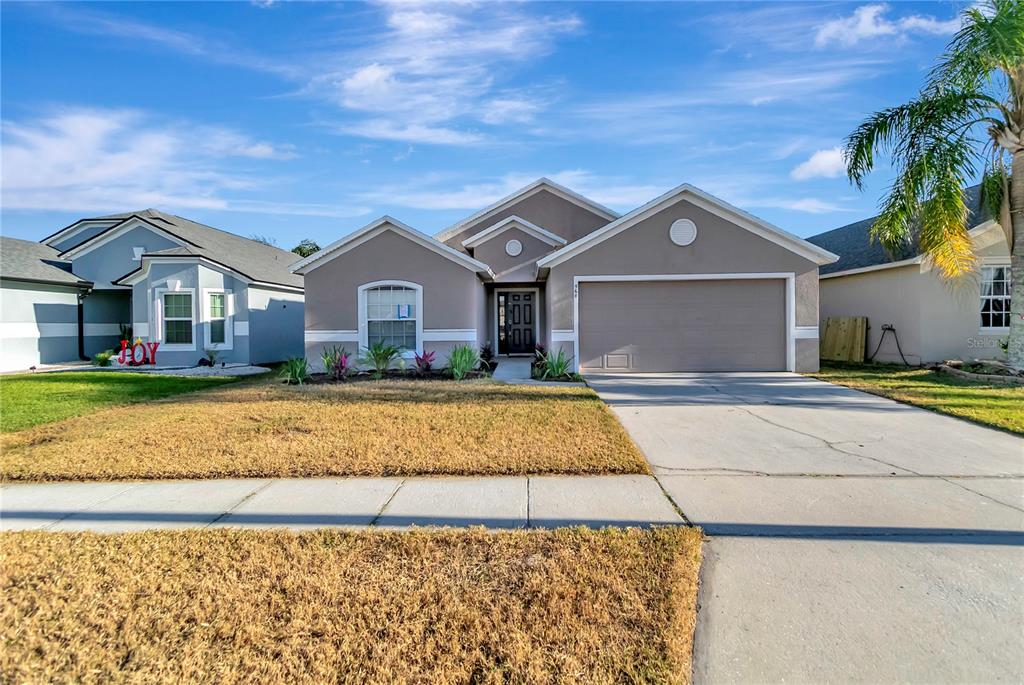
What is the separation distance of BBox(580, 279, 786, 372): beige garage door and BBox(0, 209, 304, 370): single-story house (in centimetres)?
1071

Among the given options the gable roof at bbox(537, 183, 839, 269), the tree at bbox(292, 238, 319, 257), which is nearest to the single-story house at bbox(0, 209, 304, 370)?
the gable roof at bbox(537, 183, 839, 269)

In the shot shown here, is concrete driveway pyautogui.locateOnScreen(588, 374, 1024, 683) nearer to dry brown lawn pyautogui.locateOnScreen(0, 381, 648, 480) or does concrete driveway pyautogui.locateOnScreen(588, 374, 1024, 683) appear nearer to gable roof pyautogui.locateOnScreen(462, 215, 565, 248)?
dry brown lawn pyautogui.locateOnScreen(0, 381, 648, 480)

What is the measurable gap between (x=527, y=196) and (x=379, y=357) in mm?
9493

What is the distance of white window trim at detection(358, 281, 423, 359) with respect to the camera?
561 inches

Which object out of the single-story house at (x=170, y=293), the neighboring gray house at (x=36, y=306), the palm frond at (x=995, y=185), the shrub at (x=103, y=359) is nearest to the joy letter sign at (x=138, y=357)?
the single-story house at (x=170, y=293)

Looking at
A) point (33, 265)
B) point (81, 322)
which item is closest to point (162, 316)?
point (81, 322)

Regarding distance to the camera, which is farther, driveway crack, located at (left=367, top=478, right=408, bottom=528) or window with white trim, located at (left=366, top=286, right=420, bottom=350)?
window with white trim, located at (left=366, top=286, right=420, bottom=350)

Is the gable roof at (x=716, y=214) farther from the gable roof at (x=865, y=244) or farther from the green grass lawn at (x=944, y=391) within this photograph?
the green grass lawn at (x=944, y=391)

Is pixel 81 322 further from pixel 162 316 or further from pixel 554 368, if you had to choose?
pixel 554 368

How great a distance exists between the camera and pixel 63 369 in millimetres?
16969

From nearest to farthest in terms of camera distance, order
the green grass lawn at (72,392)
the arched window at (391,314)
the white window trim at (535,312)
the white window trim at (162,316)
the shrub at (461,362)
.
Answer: the green grass lawn at (72,392) → the shrub at (461,362) → the arched window at (391,314) → the white window trim at (162,316) → the white window trim at (535,312)

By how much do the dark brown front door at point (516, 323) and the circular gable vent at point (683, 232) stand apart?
665cm

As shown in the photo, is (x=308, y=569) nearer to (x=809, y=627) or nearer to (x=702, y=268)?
(x=809, y=627)

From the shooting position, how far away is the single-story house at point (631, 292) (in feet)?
43.9
